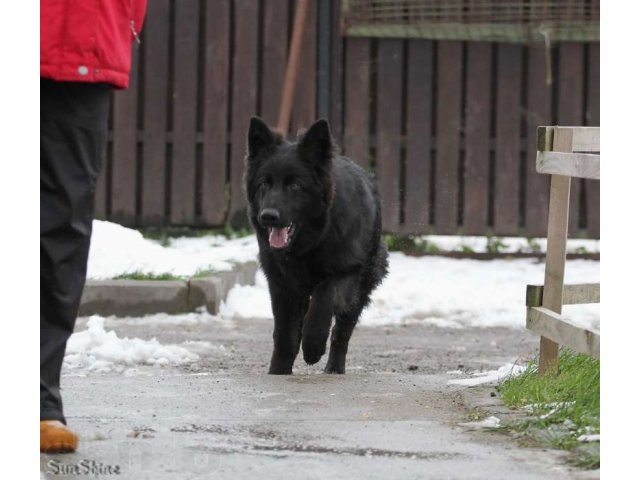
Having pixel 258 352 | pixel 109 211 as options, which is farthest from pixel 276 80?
pixel 258 352

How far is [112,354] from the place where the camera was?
22.5 ft

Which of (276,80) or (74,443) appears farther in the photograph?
(276,80)

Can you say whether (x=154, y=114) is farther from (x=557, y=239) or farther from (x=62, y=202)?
(x=62, y=202)

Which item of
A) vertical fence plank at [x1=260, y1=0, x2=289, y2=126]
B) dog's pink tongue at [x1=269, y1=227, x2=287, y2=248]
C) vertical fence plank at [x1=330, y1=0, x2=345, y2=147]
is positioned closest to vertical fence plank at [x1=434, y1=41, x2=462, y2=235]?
vertical fence plank at [x1=330, y1=0, x2=345, y2=147]

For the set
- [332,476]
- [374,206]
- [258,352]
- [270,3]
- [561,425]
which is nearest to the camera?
[332,476]

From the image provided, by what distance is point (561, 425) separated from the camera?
4.13 meters

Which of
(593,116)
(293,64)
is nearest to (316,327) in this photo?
(293,64)

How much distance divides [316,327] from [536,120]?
572 cm

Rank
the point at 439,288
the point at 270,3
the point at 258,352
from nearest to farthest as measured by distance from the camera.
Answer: the point at 258,352, the point at 439,288, the point at 270,3

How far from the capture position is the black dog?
6383mm

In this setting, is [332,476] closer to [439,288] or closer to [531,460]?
[531,460]

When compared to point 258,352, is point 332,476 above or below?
above

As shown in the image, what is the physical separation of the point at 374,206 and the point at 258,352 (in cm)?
128

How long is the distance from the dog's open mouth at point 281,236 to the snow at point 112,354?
3.50 ft
